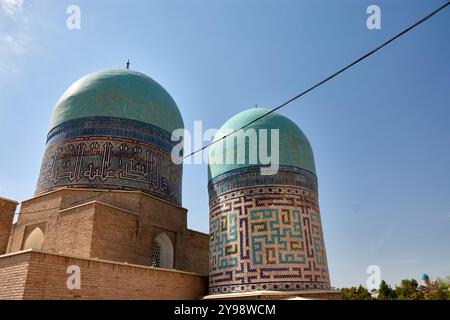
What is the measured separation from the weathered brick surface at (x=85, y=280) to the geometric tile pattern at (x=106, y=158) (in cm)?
348

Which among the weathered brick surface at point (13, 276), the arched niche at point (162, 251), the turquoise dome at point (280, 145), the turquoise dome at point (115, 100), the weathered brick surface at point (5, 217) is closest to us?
the weathered brick surface at point (13, 276)

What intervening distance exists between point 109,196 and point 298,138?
5323 millimetres

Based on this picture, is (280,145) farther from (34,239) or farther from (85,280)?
(34,239)

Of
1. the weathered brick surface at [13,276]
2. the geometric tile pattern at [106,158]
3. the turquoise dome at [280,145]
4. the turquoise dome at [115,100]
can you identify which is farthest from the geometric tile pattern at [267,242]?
the turquoise dome at [115,100]

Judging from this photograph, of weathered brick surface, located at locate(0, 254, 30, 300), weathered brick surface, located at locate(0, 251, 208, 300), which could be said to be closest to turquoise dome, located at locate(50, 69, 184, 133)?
weathered brick surface, located at locate(0, 251, 208, 300)

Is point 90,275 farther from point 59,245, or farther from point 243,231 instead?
point 243,231

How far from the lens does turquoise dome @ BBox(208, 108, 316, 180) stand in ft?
28.2

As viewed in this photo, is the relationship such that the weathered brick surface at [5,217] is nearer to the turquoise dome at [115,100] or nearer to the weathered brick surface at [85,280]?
the weathered brick surface at [85,280]

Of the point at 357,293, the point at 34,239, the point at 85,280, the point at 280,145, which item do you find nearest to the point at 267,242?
the point at 280,145

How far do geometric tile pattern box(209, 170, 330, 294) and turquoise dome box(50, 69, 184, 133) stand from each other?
14.4 feet

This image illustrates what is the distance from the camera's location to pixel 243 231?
7781mm

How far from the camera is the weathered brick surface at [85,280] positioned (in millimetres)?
5137

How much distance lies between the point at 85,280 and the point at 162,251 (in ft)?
13.8

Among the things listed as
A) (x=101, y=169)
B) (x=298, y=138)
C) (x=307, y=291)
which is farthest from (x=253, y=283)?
(x=101, y=169)
